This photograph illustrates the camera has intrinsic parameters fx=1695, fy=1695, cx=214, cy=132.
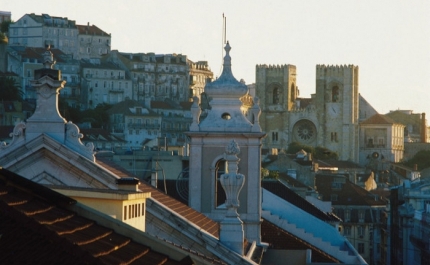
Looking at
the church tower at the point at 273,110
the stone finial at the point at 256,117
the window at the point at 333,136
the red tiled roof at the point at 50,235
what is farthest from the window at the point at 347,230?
the window at the point at 333,136

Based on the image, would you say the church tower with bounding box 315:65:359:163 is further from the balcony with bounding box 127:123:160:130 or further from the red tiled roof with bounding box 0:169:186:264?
the red tiled roof with bounding box 0:169:186:264

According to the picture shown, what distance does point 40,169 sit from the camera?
1627 centimetres

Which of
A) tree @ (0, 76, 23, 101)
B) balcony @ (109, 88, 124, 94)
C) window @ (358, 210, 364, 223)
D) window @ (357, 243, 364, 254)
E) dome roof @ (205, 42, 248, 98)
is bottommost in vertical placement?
window @ (357, 243, 364, 254)

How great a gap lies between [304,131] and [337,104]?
4980 millimetres

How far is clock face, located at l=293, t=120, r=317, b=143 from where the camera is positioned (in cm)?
19612

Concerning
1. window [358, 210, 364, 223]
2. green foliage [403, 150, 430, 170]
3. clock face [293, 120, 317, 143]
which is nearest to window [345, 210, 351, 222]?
window [358, 210, 364, 223]

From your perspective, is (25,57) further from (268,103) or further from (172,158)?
(172,158)

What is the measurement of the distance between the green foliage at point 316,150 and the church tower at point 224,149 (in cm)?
15177

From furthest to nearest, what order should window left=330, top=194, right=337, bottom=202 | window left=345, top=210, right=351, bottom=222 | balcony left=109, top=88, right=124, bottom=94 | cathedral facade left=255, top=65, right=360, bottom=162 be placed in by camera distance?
cathedral facade left=255, top=65, right=360, bottom=162, balcony left=109, top=88, right=124, bottom=94, window left=330, top=194, right=337, bottom=202, window left=345, top=210, right=351, bottom=222

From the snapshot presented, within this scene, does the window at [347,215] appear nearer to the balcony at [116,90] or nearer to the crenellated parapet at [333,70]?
the balcony at [116,90]

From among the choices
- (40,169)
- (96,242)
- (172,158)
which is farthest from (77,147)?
(172,158)

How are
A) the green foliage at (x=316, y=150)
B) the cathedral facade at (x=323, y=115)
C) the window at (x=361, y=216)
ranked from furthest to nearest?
the cathedral facade at (x=323, y=115) → the green foliage at (x=316, y=150) → the window at (x=361, y=216)

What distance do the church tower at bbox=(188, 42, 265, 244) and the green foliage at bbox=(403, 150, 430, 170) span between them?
493ft

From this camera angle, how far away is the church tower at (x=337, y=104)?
19462 cm
